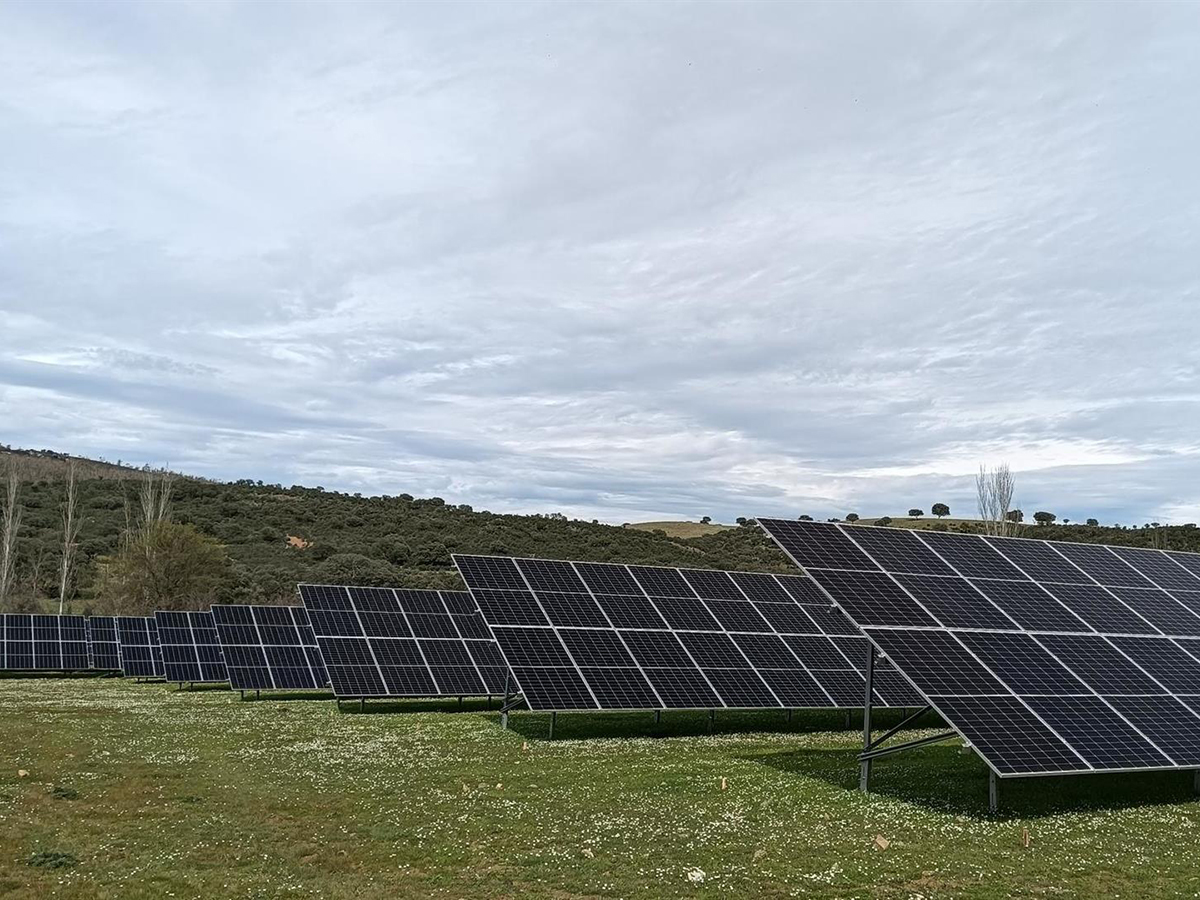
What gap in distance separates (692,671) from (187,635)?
30042 mm

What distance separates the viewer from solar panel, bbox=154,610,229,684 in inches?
1586

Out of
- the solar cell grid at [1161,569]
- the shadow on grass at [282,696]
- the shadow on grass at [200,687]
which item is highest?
the solar cell grid at [1161,569]

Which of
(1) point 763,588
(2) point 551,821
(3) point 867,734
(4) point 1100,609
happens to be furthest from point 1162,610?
(2) point 551,821

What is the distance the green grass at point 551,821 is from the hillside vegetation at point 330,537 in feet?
142

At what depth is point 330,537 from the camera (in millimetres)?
92000

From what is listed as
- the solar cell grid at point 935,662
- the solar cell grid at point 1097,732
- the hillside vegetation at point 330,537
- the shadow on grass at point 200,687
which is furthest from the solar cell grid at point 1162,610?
the hillside vegetation at point 330,537

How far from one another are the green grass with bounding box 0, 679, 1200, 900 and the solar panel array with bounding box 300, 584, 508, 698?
19.5ft

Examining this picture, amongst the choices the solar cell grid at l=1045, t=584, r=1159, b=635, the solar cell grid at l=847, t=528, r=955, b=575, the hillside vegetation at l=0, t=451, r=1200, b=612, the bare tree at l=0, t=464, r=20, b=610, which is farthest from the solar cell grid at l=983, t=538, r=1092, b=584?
the bare tree at l=0, t=464, r=20, b=610

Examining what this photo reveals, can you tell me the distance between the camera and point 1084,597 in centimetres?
2259

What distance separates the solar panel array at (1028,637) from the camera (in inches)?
637

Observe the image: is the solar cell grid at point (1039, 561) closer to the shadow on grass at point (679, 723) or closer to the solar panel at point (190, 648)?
the shadow on grass at point (679, 723)

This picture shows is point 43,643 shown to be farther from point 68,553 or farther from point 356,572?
point 356,572

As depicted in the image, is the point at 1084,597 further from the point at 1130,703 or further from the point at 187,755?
the point at 187,755

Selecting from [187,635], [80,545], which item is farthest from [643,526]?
[187,635]
